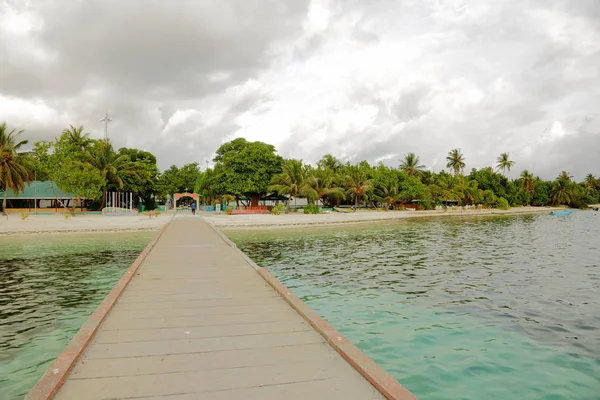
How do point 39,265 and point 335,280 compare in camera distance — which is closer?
point 335,280

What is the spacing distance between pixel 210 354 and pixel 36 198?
5169cm

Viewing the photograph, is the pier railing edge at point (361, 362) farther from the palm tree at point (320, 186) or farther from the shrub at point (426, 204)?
the shrub at point (426, 204)

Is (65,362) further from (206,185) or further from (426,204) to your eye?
(426,204)

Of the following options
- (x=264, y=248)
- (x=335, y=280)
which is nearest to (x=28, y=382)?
(x=335, y=280)

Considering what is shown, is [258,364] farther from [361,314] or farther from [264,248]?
Answer: [264,248]

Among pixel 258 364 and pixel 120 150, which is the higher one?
pixel 120 150

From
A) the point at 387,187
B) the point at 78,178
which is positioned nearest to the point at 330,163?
the point at 387,187

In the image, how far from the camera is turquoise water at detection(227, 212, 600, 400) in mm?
5137

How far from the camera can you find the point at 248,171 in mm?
48375

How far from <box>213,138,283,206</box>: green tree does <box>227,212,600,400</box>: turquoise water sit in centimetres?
3180

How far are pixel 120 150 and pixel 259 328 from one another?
56.7 meters

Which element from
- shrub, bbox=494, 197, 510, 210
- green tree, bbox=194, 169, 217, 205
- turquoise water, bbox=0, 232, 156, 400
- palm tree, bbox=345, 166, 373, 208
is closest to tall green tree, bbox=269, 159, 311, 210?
palm tree, bbox=345, 166, 373, 208

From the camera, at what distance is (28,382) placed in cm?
477

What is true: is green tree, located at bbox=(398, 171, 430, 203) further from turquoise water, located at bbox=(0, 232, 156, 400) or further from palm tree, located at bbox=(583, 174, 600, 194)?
palm tree, located at bbox=(583, 174, 600, 194)
